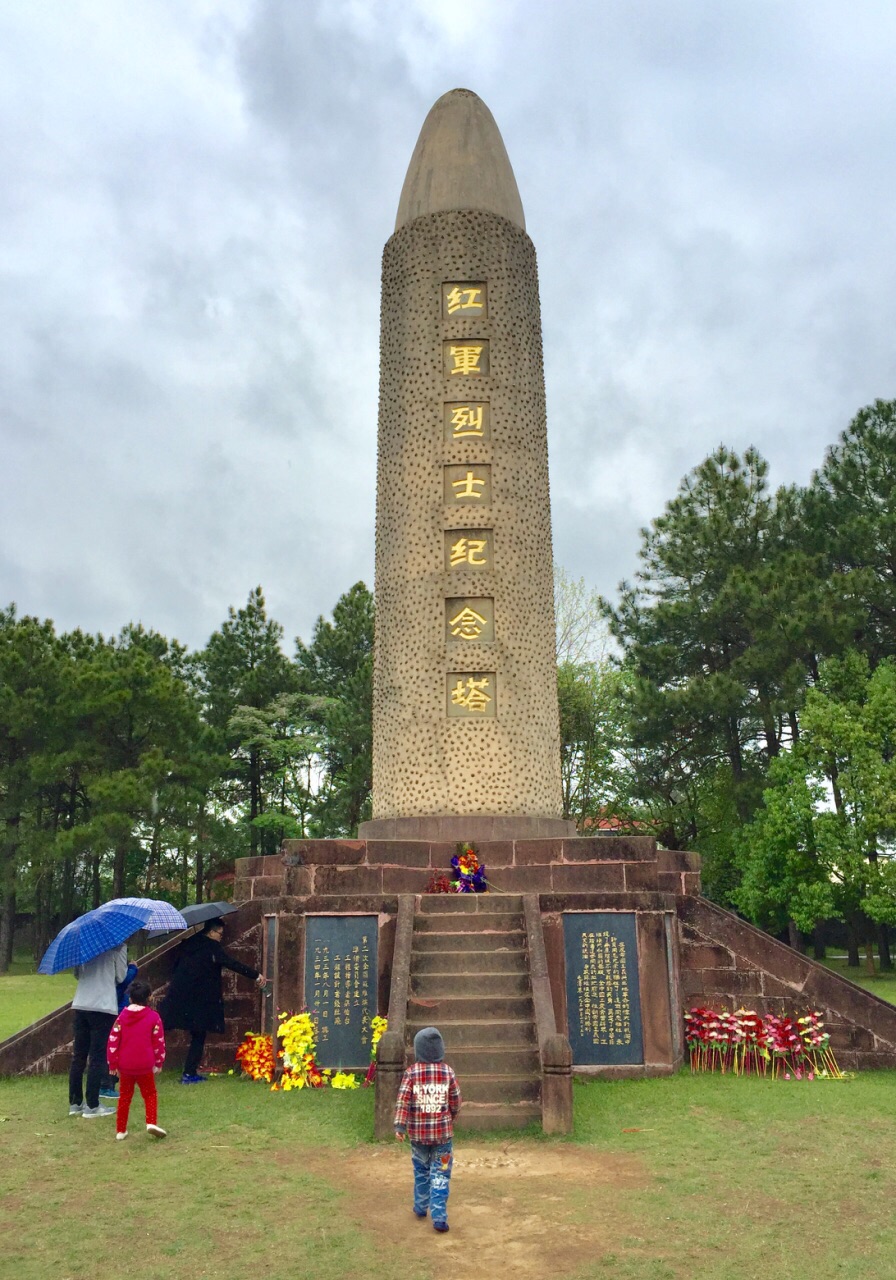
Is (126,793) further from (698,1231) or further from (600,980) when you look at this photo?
(698,1231)

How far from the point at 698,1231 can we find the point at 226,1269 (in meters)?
2.04

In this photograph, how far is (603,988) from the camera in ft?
25.7

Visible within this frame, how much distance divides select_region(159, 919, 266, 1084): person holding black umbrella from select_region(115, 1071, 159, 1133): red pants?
180 cm

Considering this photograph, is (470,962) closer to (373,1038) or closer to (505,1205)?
(373,1038)

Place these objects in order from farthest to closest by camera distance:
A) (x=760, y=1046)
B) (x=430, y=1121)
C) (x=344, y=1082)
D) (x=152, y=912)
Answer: (x=760, y=1046), (x=344, y=1082), (x=152, y=912), (x=430, y=1121)

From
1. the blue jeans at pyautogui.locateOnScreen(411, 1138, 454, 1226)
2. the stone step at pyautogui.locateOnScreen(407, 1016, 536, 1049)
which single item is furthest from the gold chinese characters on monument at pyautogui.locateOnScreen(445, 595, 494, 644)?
the blue jeans at pyautogui.locateOnScreen(411, 1138, 454, 1226)

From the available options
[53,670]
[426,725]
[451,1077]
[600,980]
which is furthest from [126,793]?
[451,1077]

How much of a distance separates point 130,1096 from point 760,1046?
15.9ft

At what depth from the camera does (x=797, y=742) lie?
19703mm

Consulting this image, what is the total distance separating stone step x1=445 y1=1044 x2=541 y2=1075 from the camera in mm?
6531

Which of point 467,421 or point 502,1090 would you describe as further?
point 467,421

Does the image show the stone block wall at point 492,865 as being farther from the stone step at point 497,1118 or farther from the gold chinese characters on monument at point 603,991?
the stone step at point 497,1118

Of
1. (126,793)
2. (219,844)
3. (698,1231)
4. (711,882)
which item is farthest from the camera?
(219,844)

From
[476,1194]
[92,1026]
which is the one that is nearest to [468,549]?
[92,1026]
